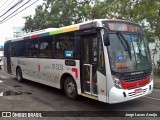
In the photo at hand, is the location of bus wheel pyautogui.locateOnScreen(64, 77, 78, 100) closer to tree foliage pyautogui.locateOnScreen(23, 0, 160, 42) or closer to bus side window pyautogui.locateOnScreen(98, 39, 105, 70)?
bus side window pyautogui.locateOnScreen(98, 39, 105, 70)

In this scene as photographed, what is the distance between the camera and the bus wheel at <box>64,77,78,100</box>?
8.66 meters

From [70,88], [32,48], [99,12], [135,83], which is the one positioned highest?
[99,12]

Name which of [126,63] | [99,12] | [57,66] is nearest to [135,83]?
[126,63]

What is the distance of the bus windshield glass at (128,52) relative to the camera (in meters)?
7.02

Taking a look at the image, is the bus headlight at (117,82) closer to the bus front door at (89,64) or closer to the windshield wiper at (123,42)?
the bus front door at (89,64)

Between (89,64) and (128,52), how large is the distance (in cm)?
134

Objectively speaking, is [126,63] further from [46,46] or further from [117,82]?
[46,46]

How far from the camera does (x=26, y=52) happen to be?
41.9ft

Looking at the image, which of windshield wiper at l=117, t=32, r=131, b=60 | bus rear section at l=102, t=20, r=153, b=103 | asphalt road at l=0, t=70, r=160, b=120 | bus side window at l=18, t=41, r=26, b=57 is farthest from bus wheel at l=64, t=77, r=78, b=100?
bus side window at l=18, t=41, r=26, b=57

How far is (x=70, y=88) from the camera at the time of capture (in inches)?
351

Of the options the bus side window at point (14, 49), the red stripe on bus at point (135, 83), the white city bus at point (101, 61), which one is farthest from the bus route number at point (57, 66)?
the bus side window at point (14, 49)

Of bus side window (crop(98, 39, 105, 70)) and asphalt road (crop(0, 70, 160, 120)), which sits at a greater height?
bus side window (crop(98, 39, 105, 70))

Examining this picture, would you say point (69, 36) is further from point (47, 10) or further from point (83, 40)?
point (47, 10)

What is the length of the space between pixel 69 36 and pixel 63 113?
3.04m
